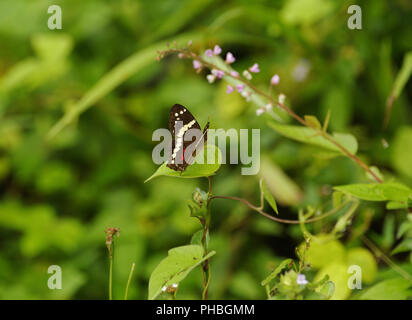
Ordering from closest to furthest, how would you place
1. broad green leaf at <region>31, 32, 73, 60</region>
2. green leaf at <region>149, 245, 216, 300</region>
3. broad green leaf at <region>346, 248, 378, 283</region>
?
green leaf at <region>149, 245, 216, 300</region>, broad green leaf at <region>346, 248, 378, 283</region>, broad green leaf at <region>31, 32, 73, 60</region>

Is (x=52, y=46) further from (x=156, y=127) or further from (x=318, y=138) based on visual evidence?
(x=318, y=138)

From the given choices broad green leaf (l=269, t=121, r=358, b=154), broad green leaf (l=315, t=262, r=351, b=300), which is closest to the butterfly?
broad green leaf (l=269, t=121, r=358, b=154)

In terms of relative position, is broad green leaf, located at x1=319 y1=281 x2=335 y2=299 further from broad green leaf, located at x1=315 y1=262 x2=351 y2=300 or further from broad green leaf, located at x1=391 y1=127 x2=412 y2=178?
broad green leaf, located at x1=391 y1=127 x2=412 y2=178

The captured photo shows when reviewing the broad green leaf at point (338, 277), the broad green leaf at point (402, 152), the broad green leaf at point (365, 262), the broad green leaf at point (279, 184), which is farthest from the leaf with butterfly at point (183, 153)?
the broad green leaf at point (402, 152)

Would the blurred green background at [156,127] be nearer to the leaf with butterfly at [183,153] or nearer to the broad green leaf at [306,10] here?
the broad green leaf at [306,10]

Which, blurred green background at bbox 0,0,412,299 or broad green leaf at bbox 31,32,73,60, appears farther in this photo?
broad green leaf at bbox 31,32,73,60
